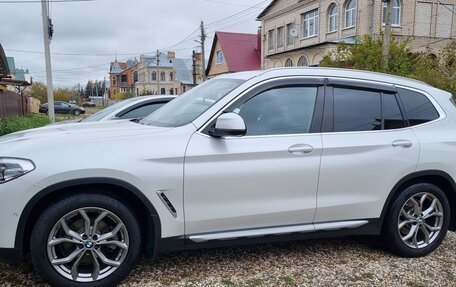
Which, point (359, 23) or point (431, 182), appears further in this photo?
point (359, 23)

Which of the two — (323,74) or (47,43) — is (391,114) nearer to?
(323,74)

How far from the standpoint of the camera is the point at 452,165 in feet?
13.7

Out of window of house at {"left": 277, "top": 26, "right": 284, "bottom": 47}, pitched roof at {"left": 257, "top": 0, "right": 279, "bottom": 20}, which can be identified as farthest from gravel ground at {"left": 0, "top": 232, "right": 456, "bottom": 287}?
pitched roof at {"left": 257, "top": 0, "right": 279, "bottom": 20}

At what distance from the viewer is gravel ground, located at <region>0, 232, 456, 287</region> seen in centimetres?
352

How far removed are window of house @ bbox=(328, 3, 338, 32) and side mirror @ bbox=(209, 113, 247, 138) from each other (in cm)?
2977

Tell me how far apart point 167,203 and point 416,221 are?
2547 millimetres

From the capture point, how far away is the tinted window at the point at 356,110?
3.92 m

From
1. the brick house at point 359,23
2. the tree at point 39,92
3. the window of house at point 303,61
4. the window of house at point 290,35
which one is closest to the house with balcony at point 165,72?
the tree at point 39,92

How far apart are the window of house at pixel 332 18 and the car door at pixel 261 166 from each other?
29157 mm

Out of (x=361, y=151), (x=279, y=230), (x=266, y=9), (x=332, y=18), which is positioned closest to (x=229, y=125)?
(x=279, y=230)

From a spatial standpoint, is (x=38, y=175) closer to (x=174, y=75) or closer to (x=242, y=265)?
(x=242, y=265)

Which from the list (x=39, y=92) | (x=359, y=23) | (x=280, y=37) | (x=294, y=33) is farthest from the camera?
(x=39, y=92)

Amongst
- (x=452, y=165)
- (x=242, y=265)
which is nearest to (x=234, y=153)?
(x=242, y=265)

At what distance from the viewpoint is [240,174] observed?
11.3 ft
